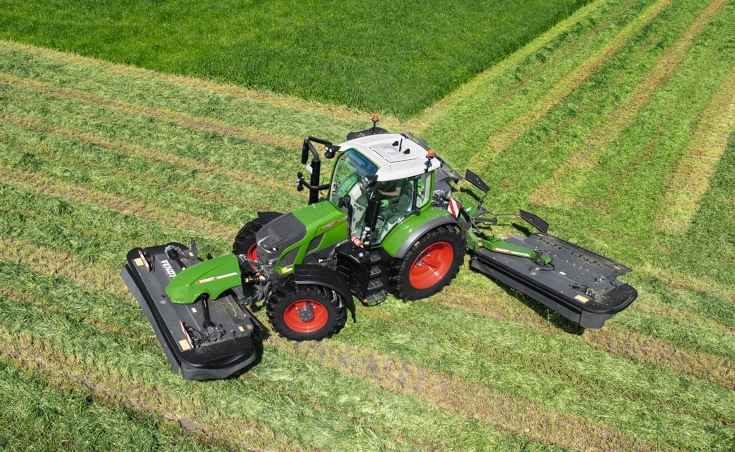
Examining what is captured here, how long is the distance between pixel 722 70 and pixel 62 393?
58.7ft

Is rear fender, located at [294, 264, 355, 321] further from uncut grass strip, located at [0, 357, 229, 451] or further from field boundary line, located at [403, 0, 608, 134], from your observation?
field boundary line, located at [403, 0, 608, 134]

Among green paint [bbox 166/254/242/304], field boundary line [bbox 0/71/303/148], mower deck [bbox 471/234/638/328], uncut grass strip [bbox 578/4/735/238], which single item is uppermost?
green paint [bbox 166/254/242/304]

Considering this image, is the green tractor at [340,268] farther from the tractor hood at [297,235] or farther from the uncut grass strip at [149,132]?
the uncut grass strip at [149,132]

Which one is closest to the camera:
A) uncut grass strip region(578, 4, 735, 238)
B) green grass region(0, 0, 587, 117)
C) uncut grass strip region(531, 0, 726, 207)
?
uncut grass strip region(578, 4, 735, 238)

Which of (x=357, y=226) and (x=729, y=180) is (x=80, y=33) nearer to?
(x=357, y=226)

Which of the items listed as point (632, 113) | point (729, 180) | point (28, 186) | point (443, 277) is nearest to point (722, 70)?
point (632, 113)

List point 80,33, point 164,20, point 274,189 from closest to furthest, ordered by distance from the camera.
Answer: point 274,189 → point 80,33 → point 164,20

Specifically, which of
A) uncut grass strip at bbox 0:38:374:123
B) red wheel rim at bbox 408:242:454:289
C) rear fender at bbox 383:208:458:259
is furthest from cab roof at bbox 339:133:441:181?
uncut grass strip at bbox 0:38:374:123

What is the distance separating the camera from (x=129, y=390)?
21.9 feet

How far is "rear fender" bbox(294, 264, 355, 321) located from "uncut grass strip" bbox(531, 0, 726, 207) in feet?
16.8

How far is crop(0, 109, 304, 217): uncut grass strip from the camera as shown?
34.5 ft

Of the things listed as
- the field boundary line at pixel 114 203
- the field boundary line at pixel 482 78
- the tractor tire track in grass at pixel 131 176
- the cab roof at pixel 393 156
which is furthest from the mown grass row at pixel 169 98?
the cab roof at pixel 393 156

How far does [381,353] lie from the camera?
7.57 m

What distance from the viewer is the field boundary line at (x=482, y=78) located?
14.0m
